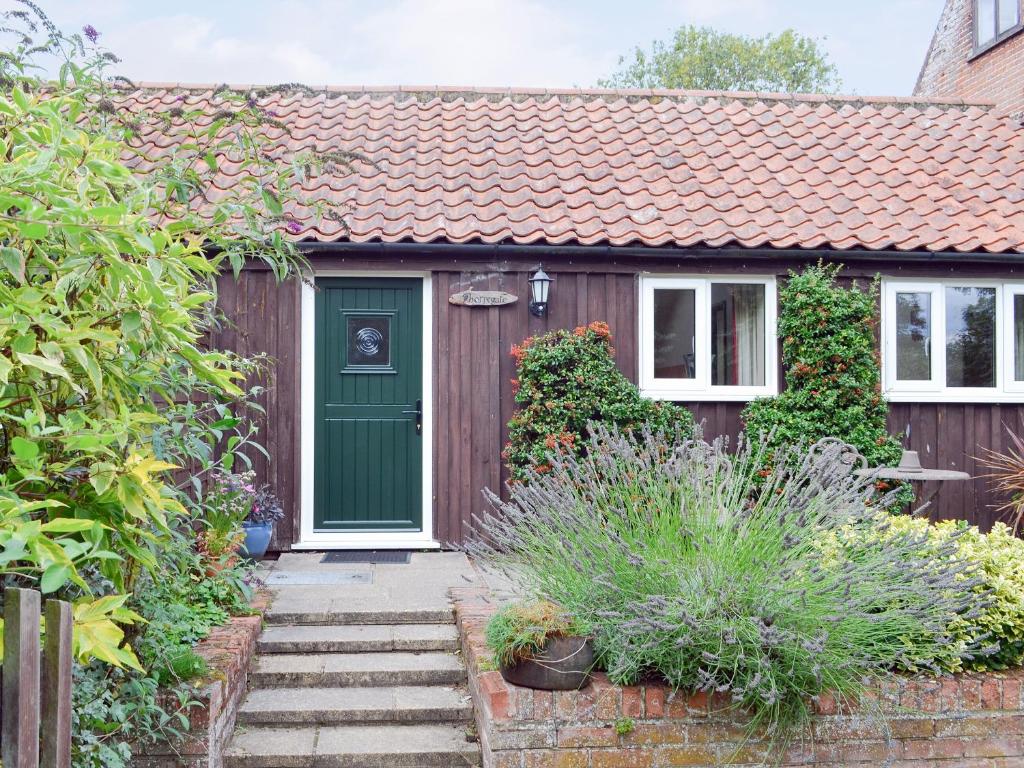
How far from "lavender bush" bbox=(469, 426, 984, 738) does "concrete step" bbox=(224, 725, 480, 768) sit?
0.86 m

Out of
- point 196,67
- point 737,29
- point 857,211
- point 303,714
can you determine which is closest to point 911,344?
point 857,211

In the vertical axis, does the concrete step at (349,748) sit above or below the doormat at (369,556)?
below

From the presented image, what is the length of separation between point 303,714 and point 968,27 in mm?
12955

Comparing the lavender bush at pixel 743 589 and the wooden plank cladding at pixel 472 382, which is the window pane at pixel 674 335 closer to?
the wooden plank cladding at pixel 472 382

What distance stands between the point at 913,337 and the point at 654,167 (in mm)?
2997

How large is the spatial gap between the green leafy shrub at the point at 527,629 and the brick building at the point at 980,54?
33.0 ft

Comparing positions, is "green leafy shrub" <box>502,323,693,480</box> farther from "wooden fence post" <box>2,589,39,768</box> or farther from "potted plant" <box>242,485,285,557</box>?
"wooden fence post" <box>2,589,39,768</box>

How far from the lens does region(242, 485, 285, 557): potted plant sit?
648 cm

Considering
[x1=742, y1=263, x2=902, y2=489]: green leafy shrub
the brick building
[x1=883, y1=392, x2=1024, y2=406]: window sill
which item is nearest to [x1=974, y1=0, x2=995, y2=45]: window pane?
the brick building

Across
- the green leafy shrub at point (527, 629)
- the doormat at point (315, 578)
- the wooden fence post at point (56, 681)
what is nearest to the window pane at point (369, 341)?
the doormat at point (315, 578)

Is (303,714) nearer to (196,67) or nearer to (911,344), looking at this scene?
(911,344)

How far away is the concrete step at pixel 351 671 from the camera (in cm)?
444

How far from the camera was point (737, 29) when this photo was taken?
28016 millimetres

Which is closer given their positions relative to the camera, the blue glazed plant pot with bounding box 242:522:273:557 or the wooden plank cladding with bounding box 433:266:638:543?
the blue glazed plant pot with bounding box 242:522:273:557
